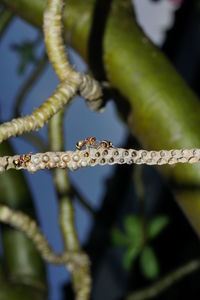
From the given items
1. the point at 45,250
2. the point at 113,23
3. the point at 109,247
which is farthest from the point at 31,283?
the point at 109,247

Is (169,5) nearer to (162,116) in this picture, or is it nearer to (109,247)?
(109,247)

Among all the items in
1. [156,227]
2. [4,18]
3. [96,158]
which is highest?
[4,18]

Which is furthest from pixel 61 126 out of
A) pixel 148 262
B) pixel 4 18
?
pixel 148 262

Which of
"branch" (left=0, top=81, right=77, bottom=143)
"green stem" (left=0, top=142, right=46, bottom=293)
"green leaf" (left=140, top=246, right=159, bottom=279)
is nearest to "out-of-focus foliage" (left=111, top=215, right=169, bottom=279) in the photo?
→ "green leaf" (left=140, top=246, right=159, bottom=279)

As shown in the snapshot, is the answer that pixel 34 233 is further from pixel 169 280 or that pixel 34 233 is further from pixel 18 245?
pixel 169 280

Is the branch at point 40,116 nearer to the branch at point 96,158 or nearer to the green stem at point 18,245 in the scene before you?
the branch at point 96,158

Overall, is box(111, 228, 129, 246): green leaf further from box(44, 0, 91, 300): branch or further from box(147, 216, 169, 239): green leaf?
box(44, 0, 91, 300): branch

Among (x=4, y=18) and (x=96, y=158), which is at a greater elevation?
(x=4, y=18)

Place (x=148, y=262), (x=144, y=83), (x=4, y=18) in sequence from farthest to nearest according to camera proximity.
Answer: (x=148, y=262)
(x=4, y=18)
(x=144, y=83)
